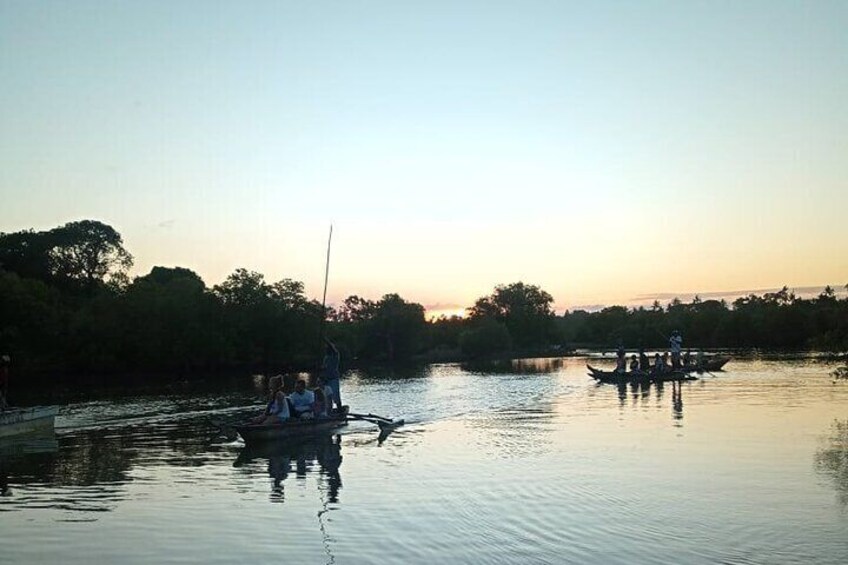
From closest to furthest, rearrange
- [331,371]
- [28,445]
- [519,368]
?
[28,445] → [331,371] → [519,368]

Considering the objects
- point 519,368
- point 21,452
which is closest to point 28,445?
point 21,452

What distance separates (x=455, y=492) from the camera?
15188 mm

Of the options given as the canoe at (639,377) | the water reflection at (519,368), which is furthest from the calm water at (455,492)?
the water reflection at (519,368)

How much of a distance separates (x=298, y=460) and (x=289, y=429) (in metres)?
2.65

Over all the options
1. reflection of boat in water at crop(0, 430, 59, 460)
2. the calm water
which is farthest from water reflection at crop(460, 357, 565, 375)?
reflection of boat in water at crop(0, 430, 59, 460)

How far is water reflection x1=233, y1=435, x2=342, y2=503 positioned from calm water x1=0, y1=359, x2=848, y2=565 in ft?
0.29

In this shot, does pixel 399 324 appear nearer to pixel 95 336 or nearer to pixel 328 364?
pixel 95 336

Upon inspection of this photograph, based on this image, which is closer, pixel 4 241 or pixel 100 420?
pixel 100 420

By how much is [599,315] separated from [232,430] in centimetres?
13518

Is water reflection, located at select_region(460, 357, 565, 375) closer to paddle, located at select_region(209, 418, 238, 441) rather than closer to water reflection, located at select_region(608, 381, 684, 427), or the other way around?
water reflection, located at select_region(608, 381, 684, 427)

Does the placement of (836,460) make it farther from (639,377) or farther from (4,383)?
(639,377)

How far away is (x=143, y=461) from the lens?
2011 centimetres

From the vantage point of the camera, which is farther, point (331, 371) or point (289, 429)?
point (331, 371)

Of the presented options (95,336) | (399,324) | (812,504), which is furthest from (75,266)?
(812,504)
